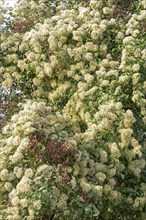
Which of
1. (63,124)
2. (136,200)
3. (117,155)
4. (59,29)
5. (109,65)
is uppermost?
(59,29)

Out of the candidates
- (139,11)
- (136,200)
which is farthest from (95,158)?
(139,11)

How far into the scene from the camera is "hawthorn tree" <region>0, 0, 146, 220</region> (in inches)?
244

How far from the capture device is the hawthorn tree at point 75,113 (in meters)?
6.21

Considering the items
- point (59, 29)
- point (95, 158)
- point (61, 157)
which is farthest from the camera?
point (59, 29)

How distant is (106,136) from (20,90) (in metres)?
1.97

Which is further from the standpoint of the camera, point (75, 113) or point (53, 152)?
point (75, 113)

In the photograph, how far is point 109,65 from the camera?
777 cm

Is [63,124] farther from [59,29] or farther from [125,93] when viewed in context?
[59,29]

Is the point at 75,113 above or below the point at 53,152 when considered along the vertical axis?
above

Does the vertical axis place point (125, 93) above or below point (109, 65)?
below

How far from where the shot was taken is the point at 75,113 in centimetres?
773

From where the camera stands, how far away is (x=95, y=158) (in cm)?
684

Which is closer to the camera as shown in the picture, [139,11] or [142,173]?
[142,173]

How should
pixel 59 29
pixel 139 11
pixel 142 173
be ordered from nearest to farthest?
pixel 142 173, pixel 59 29, pixel 139 11
